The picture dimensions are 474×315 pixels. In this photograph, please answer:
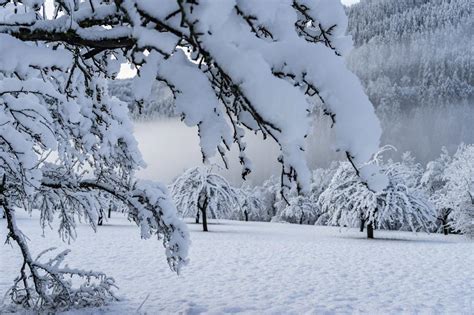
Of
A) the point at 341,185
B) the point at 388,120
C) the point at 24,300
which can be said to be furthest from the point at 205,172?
the point at 388,120

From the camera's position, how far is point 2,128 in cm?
260

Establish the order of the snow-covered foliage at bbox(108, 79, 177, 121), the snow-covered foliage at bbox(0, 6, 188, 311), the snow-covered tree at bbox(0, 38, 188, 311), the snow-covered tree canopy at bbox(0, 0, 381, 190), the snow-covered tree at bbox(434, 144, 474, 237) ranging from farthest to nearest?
the snow-covered tree at bbox(434, 144, 474, 237)
the snow-covered tree at bbox(0, 38, 188, 311)
the snow-covered foliage at bbox(0, 6, 188, 311)
the snow-covered foliage at bbox(108, 79, 177, 121)
the snow-covered tree canopy at bbox(0, 0, 381, 190)

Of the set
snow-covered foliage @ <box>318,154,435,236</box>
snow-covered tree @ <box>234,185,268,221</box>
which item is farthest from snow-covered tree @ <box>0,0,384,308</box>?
snow-covered tree @ <box>234,185,268,221</box>

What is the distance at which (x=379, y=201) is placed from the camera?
22.5 m

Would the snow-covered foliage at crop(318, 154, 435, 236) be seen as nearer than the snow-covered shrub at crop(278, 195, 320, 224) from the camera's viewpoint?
Yes

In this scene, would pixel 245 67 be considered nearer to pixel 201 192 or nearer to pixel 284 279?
pixel 284 279

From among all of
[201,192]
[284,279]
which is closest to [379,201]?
[201,192]

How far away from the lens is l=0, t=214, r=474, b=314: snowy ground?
738 cm

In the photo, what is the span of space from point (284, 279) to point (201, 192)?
18.4 meters

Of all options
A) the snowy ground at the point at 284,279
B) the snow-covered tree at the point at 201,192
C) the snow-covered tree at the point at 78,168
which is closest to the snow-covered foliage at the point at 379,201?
the snowy ground at the point at 284,279

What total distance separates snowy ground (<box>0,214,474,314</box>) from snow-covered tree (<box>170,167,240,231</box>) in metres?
11.2

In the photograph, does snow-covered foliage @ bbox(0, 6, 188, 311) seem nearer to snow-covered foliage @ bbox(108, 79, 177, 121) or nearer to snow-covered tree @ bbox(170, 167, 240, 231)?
snow-covered foliage @ bbox(108, 79, 177, 121)

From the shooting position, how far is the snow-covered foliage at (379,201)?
21703mm

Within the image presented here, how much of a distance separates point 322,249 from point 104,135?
14.1 metres
